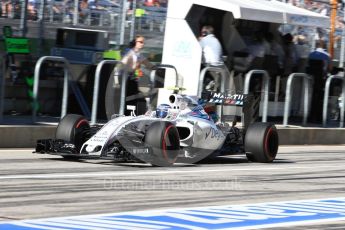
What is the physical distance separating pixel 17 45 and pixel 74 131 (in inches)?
156

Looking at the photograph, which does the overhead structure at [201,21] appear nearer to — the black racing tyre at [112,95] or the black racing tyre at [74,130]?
the black racing tyre at [112,95]

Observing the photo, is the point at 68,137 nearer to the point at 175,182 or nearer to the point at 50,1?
the point at 175,182

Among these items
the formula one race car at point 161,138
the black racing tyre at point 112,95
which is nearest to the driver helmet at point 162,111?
the formula one race car at point 161,138

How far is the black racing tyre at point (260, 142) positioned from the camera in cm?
1378

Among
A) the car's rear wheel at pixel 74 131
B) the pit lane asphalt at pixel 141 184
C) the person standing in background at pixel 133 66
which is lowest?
the pit lane asphalt at pixel 141 184

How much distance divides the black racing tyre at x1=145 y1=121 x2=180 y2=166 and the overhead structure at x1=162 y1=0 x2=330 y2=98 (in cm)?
551

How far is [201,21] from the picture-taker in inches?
763

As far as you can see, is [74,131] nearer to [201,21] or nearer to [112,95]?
[112,95]

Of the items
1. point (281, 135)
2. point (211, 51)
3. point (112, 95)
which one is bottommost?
point (281, 135)

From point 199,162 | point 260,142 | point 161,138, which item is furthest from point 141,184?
point 260,142

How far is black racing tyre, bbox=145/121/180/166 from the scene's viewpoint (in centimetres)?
1195

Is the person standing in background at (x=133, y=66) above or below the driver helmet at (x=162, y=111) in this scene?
above

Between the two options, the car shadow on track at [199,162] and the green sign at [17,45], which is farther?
the green sign at [17,45]

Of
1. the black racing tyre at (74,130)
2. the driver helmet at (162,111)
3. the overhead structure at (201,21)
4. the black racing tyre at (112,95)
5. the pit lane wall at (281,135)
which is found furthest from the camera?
the overhead structure at (201,21)
